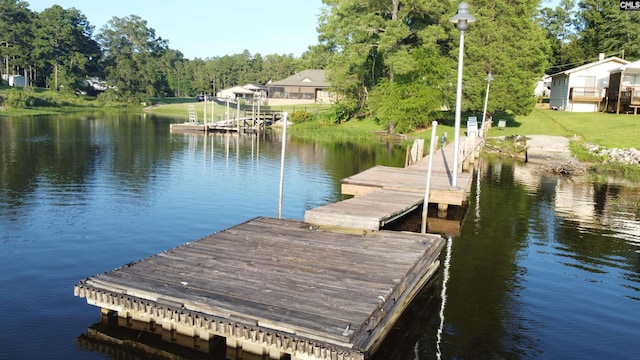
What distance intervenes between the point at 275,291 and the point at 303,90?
323 ft

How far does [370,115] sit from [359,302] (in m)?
61.4

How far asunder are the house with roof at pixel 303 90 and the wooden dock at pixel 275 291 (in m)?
91.7

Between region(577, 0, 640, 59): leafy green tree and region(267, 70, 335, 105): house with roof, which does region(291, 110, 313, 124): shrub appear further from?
region(577, 0, 640, 59): leafy green tree

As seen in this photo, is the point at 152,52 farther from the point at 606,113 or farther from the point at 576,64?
the point at 606,113

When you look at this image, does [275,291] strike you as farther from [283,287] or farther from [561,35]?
[561,35]

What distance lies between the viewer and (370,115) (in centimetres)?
6988

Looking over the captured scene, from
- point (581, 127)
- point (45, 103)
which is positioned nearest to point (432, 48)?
point (581, 127)

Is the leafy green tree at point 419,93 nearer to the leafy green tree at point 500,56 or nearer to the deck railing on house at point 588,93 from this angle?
the leafy green tree at point 500,56

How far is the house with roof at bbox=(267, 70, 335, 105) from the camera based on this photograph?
343ft

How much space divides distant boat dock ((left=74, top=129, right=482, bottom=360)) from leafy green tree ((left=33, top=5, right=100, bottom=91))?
11209 cm

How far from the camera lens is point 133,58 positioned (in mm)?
127125

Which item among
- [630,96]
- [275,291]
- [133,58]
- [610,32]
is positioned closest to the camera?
[275,291]

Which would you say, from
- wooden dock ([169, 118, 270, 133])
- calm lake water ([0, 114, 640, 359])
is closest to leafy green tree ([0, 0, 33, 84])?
wooden dock ([169, 118, 270, 133])

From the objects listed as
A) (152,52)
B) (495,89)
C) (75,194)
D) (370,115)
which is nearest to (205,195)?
(75,194)
